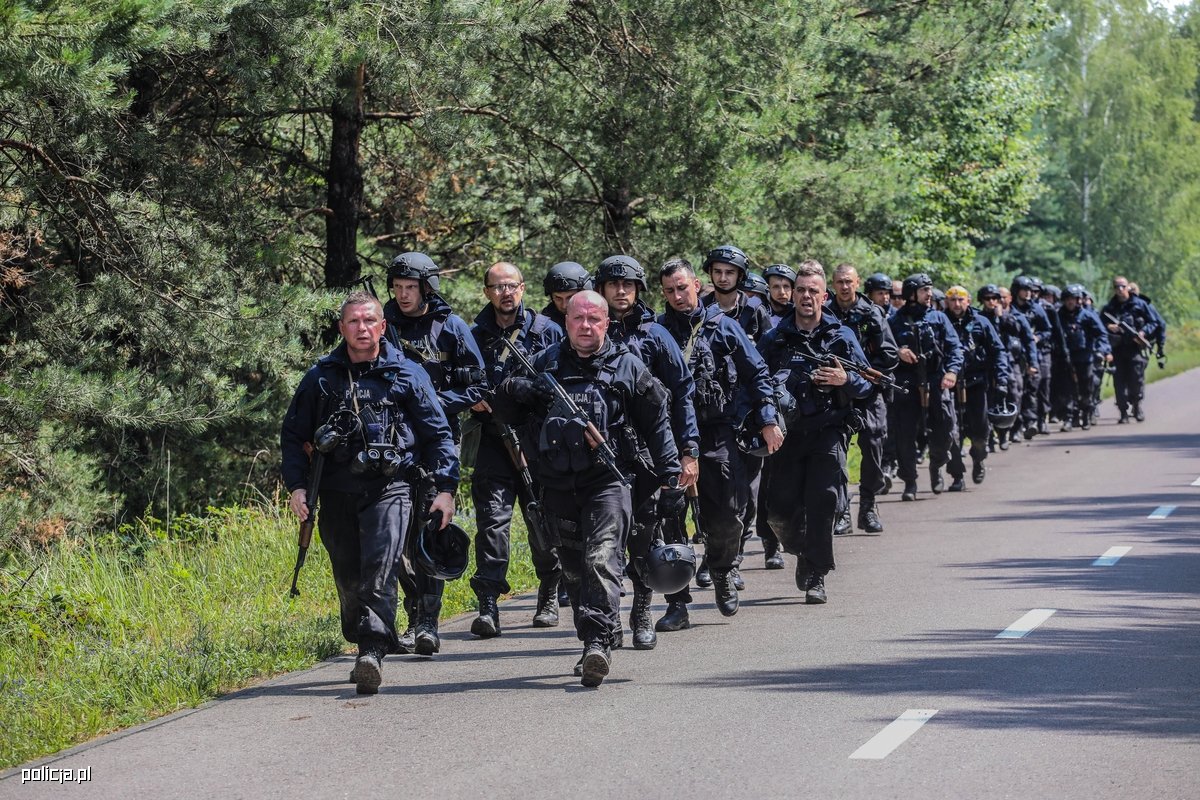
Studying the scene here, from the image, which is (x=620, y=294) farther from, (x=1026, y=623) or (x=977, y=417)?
(x=977, y=417)

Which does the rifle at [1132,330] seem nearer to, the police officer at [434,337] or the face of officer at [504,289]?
the face of officer at [504,289]

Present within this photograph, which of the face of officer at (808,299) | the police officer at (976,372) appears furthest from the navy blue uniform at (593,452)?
the police officer at (976,372)

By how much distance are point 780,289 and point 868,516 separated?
283 cm

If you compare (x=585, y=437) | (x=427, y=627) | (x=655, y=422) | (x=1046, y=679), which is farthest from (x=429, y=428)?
(x=1046, y=679)

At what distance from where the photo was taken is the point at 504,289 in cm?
1101

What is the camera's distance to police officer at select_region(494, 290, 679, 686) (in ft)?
29.2

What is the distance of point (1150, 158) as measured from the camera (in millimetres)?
71188

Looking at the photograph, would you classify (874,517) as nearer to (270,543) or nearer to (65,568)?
(270,543)

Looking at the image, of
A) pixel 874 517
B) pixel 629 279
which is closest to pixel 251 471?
pixel 874 517

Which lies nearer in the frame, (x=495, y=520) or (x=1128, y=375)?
(x=495, y=520)

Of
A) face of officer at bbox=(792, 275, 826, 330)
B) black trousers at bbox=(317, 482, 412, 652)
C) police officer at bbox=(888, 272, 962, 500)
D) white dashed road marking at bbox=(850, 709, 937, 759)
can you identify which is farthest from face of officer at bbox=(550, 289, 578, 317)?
police officer at bbox=(888, 272, 962, 500)

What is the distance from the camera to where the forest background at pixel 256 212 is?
34.3 ft

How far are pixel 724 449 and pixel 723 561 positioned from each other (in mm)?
643

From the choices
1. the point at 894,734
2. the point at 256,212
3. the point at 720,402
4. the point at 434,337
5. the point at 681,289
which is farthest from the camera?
the point at 256,212
